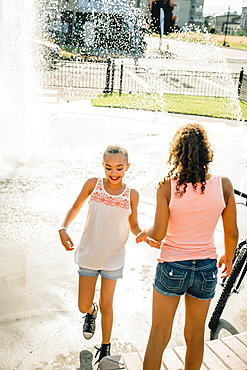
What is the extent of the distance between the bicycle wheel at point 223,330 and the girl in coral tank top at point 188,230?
→ 113 centimetres

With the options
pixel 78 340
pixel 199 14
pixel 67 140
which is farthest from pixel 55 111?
pixel 199 14

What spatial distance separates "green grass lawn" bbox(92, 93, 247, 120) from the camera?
51.1 feet

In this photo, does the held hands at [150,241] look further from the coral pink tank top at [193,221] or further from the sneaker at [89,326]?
the sneaker at [89,326]

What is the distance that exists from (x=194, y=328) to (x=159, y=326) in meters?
0.24

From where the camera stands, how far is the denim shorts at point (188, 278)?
2.79 metres

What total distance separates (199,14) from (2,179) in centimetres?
18851

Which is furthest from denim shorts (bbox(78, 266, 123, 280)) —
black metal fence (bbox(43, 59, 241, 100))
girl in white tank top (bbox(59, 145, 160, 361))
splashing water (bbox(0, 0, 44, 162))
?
black metal fence (bbox(43, 59, 241, 100))

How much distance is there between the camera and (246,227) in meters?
6.50

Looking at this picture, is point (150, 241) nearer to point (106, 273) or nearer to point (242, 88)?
point (106, 273)

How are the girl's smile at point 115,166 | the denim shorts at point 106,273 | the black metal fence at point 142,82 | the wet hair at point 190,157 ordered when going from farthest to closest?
1. the black metal fence at point 142,82
2. the denim shorts at point 106,273
3. the girl's smile at point 115,166
4. the wet hair at point 190,157

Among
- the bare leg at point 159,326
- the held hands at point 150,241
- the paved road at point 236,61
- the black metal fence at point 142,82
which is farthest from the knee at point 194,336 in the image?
the paved road at point 236,61

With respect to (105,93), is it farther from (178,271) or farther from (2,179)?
(178,271)

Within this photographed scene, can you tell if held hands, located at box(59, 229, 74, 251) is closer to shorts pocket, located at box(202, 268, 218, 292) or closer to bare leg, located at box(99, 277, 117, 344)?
bare leg, located at box(99, 277, 117, 344)

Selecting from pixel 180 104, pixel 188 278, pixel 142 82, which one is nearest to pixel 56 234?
pixel 188 278
